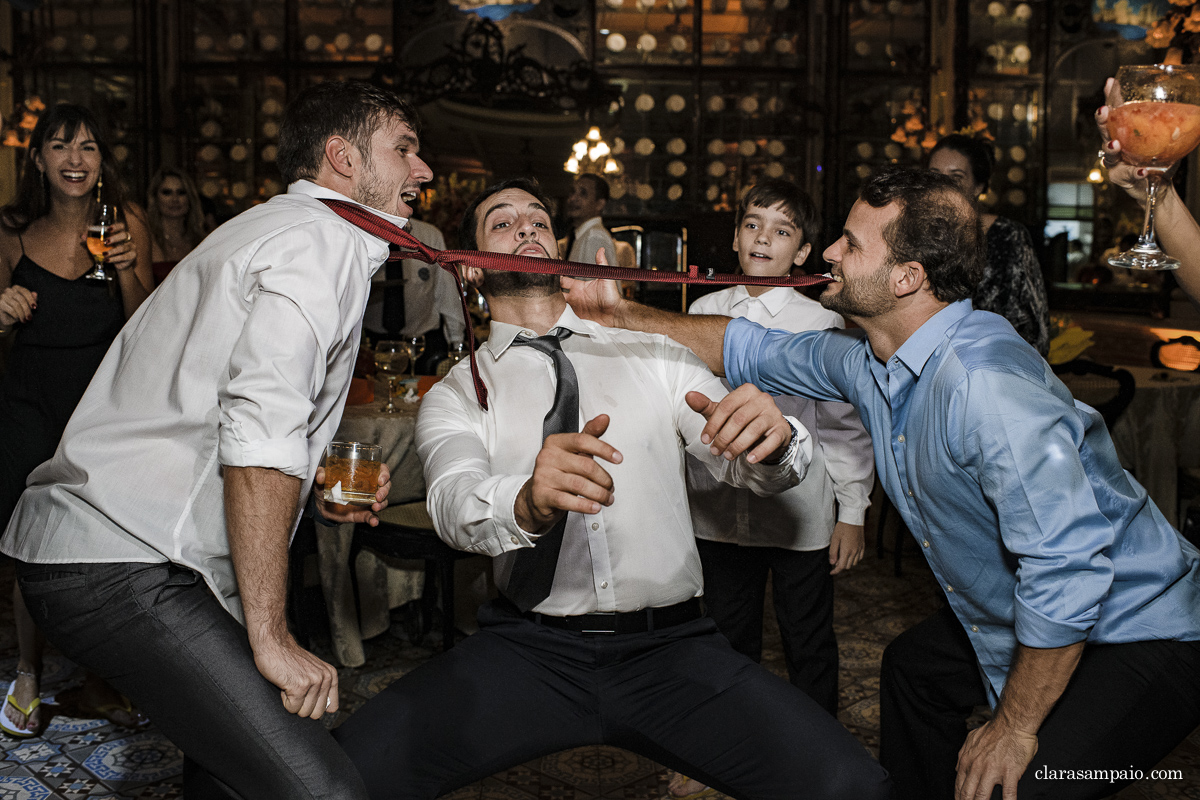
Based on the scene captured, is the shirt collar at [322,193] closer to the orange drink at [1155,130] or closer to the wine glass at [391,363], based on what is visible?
the orange drink at [1155,130]

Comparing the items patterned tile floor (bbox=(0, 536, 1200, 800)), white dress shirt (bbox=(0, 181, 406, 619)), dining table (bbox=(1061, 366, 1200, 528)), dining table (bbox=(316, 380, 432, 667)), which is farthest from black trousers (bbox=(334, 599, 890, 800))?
dining table (bbox=(1061, 366, 1200, 528))

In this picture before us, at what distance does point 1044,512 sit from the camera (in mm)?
1520

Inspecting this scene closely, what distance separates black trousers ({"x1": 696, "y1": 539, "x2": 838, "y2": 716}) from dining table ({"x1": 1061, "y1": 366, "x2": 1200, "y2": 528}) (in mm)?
2187

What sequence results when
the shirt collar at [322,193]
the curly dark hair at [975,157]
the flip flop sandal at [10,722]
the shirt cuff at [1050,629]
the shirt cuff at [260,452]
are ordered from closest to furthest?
the shirt cuff at [260,452], the shirt cuff at [1050,629], the shirt collar at [322,193], the flip flop sandal at [10,722], the curly dark hair at [975,157]

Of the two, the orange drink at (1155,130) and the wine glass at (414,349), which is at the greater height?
the orange drink at (1155,130)

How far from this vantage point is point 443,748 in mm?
1637

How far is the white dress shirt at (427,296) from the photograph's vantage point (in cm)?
566

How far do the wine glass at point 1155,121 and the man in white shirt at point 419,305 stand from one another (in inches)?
158

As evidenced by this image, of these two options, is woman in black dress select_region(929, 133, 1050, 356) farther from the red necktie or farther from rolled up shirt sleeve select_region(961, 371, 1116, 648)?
rolled up shirt sleeve select_region(961, 371, 1116, 648)

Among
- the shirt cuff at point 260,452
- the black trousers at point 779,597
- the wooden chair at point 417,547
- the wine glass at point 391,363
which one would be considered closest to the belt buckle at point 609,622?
the shirt cuff at point 260,452

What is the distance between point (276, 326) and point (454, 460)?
479mm

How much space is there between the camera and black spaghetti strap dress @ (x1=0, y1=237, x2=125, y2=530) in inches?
107

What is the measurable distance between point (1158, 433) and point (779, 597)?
8.16 ft

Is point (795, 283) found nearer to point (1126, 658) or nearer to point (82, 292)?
point (1126, 658)
